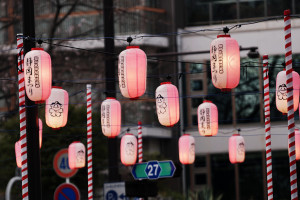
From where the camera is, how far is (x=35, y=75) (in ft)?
57.3

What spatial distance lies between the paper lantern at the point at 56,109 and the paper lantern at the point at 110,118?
1.44 meters

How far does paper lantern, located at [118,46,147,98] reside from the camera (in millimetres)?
19219

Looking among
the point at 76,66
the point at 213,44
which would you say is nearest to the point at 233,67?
the point at 213,44

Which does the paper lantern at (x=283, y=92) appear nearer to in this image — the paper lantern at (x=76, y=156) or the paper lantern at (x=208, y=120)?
the paper lantern at (x=208, y=120)

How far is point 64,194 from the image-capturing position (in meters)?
21.4

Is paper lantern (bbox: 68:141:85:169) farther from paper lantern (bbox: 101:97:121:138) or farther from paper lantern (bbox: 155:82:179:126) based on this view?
paper lantern (bbox: 155:82:179:126)

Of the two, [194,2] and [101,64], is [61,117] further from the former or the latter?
[194,2]

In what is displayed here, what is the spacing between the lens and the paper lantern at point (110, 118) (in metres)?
23.8

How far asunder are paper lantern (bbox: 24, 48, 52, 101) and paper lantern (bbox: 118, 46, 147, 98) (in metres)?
2.25

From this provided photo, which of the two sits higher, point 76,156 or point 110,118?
point 110,118

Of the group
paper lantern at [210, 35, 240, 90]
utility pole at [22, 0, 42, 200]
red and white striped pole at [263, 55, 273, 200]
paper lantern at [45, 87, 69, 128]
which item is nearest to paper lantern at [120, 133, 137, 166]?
paper lantern at [45, 87, 69, 128]

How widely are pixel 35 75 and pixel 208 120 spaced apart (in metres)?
9.52

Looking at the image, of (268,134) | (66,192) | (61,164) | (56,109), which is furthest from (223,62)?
(61,164)

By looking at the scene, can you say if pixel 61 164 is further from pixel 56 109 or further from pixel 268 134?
pixel 268 134
